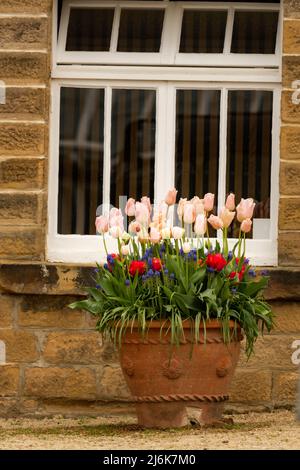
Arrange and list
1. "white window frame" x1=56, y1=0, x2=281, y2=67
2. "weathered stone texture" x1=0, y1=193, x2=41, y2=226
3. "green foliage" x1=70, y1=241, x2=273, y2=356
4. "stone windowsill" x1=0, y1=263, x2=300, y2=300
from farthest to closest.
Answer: "white window frame" x1=56, y1=0, x2=281, y2=67 < "weathered stone texture" x1=0, y1=193, x2=41, y2=226 < "stone windowsill" x1=0, y1=263, x2=300, y2=300 < "green foliage" x1=70, y1=241, x2=273, y2=356

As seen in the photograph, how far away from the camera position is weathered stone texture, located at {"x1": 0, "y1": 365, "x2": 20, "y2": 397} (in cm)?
895

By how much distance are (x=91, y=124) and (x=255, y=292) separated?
1.91m

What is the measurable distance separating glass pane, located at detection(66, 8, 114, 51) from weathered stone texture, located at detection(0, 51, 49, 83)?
0.27 m

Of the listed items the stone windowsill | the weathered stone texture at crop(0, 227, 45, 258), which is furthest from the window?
the stone windowsill

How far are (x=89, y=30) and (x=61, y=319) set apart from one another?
187cm

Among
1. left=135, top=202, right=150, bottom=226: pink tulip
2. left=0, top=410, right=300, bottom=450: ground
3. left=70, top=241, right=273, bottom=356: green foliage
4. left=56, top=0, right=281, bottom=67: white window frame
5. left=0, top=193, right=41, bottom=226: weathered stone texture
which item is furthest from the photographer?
left=56, top=0, right=281, bottom=67: white window frame

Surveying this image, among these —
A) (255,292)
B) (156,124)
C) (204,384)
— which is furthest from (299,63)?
(204,384)

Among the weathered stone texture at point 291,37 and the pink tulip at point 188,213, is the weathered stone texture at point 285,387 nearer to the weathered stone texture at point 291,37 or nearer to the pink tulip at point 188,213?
the pink tulip at point 188,213

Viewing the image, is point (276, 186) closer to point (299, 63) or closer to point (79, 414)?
point (299, 63)

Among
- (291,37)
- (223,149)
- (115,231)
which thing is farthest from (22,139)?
(291,37)

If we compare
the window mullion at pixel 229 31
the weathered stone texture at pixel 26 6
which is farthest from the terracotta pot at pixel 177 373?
the weathered stone texture at pixel 26 6

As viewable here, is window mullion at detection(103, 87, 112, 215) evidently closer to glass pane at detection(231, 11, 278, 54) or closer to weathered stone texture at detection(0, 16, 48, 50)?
weathered stone texture at detection(0, 16, 48, 50)

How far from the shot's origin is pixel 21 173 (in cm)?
899

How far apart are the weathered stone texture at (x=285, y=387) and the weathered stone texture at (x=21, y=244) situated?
1.67 metres
